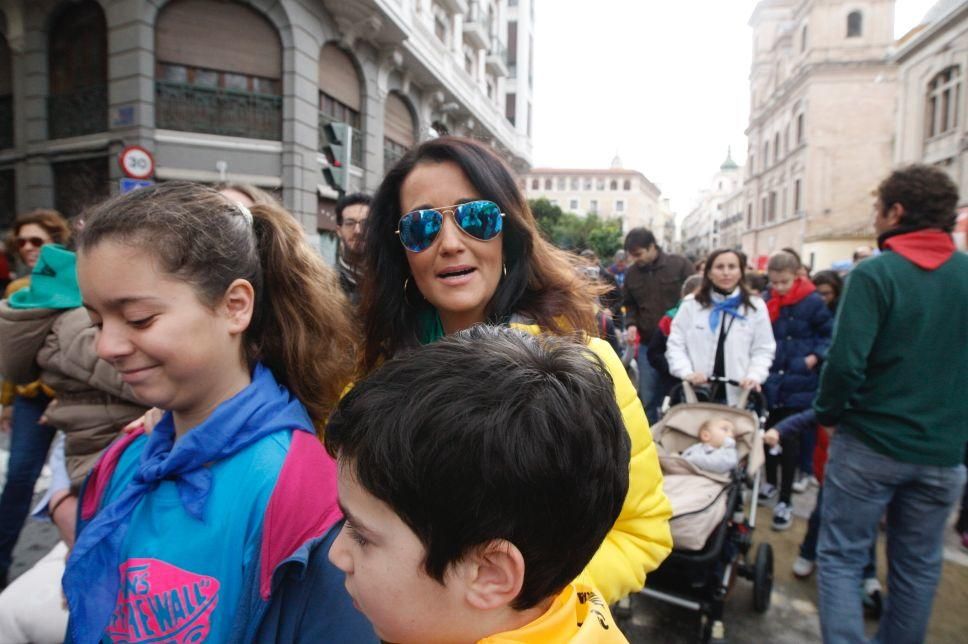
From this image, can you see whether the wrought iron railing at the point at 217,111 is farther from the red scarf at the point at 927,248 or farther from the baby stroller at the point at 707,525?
the red scarf at the point at 927,248

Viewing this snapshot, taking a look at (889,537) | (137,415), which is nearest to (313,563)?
(137,415)

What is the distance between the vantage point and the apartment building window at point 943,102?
67.1ft

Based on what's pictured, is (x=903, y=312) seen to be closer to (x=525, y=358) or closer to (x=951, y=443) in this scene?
(x=951, y=443)

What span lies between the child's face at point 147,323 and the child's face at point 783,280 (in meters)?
4.88

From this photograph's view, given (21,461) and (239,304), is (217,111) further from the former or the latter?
(239,304)

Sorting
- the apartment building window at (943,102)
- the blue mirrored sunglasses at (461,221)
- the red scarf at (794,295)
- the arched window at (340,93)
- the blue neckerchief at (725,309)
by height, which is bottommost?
the blue neckerchief at (725,309)

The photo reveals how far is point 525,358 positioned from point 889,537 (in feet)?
8.53

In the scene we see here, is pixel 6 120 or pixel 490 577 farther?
pixel 6 120

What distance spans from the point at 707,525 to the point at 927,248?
1.51 m

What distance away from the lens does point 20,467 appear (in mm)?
3145

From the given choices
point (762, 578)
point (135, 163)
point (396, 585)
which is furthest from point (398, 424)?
point (135, 163)

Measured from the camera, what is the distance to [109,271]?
1.17 meters

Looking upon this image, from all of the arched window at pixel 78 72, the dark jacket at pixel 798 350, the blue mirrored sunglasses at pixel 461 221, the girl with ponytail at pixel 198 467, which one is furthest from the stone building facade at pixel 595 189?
the girl with ponytail at pixel 198 467

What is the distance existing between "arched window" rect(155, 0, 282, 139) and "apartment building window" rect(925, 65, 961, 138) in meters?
22.7
